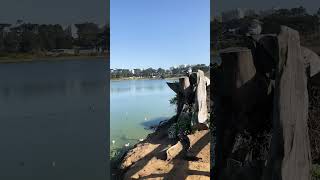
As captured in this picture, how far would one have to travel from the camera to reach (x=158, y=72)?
18.2 feet

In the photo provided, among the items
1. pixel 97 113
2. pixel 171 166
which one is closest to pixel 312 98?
pixel 97 113

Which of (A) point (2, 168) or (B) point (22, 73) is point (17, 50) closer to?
(B) point (22, 73)

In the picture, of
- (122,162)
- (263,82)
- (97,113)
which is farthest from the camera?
(122,162)

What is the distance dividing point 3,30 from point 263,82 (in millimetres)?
1536

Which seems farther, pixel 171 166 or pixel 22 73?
pixel 171 166

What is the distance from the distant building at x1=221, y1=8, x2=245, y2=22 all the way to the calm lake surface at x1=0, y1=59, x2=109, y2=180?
895 mm

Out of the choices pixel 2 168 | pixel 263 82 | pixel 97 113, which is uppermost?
pixel 263 82

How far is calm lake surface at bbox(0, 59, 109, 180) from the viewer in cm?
242

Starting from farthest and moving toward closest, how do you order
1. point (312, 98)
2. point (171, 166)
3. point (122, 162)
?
point (122, 162) → point (171, 166) → point (312, 98)

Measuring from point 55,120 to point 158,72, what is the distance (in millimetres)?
3099

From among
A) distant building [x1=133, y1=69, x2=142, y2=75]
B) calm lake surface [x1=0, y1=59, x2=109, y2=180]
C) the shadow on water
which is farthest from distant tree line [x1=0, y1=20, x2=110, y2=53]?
the shadow on water

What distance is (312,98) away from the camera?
7.34 ft

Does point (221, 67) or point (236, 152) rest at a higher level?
point (221, 67)

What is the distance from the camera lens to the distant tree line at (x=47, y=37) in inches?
100
